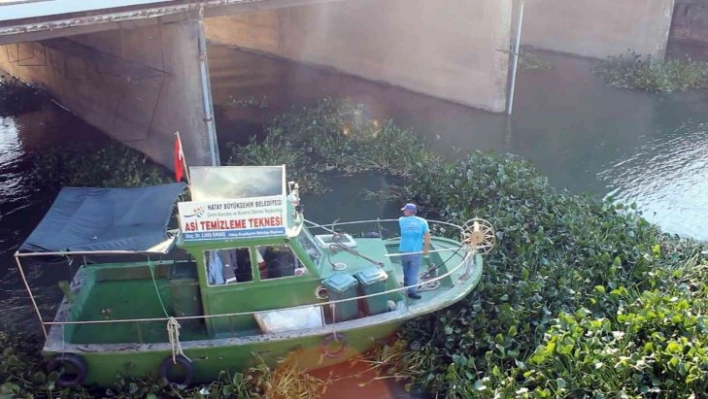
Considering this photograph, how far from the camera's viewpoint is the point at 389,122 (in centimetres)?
1908

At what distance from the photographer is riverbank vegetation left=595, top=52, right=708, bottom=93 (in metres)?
23.6

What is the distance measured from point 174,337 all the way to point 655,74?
68.9 feet

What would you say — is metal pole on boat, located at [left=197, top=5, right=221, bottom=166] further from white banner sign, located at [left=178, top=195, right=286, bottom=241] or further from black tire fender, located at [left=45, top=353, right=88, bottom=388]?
black tire fender, located at [left=45, top=353, right=88, bottom=388]

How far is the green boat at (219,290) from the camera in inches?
336

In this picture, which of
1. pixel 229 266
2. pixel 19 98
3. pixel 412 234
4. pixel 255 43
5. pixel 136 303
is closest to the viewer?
pixel 229 266

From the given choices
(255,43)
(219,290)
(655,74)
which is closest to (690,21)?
(655,74)

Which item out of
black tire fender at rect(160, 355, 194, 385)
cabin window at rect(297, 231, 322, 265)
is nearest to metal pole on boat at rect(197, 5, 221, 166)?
cabin window at rect(297, 231, 322, 265)

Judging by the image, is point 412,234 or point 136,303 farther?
point 136,303

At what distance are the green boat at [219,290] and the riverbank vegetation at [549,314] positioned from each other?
44cm

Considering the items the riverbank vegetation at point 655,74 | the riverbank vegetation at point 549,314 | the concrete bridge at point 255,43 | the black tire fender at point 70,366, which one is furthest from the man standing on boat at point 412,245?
the riverbank vegetation at point 655,74

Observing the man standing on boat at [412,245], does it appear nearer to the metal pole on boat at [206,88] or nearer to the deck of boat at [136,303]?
the deck of boat at [136,303]

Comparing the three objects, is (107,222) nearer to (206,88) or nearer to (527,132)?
(206,88)

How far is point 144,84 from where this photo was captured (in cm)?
1728

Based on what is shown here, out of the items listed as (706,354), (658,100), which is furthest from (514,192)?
(658,100)
